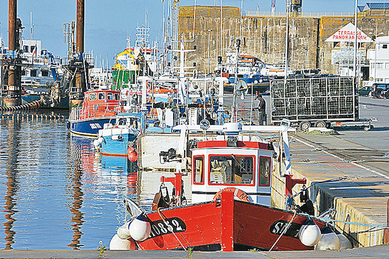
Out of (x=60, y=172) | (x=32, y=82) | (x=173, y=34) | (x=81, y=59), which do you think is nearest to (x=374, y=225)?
(x=60, y=172)

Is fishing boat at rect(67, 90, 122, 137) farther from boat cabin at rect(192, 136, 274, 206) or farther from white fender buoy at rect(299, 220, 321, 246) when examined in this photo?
white fender buoy at rect(299, 220, 321, 246)

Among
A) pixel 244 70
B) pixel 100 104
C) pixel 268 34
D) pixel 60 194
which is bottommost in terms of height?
pixel 60 194

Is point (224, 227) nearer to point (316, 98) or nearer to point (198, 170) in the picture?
point (198, 170)

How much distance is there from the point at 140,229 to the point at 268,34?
3076 inches

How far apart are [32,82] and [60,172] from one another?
1896 inches

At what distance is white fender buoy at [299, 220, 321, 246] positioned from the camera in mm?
8906

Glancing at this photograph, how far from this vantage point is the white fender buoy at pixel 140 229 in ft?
29.2

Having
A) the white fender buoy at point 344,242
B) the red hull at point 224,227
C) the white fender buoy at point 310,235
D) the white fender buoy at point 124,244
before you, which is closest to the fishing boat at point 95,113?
the white fender buoy at point 124,244

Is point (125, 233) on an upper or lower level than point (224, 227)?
lower

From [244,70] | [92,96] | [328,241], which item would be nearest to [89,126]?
[92,96]

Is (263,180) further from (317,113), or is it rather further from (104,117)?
(104,117)

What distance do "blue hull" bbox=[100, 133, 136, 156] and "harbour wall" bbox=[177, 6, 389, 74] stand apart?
59.1m

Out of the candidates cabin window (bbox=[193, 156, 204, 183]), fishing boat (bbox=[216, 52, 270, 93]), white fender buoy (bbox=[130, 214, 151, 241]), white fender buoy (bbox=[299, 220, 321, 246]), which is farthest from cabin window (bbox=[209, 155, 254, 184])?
fishing boat (bbox=[216, 52, 270, 93])

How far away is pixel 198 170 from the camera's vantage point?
9.54m
